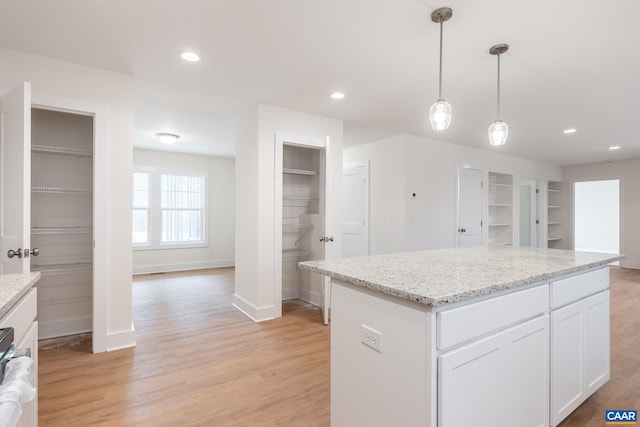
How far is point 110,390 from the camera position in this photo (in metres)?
2.16

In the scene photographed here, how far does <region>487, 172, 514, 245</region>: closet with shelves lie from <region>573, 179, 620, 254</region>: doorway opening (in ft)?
12.0

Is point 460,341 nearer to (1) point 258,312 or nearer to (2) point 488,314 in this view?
(2) point 488,314

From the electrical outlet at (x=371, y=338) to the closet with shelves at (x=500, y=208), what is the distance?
6.23 m

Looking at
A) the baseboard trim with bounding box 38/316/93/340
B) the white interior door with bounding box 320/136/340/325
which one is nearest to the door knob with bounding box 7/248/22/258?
the baseboard trim with bounding box 38/316/93/340

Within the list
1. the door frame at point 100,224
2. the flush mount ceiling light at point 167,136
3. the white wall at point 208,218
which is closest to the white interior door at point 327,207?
the door frame at point 100,224

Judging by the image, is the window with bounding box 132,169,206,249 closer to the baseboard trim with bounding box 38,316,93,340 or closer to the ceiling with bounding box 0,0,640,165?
the ceiling with bounding box 0,0,640,165

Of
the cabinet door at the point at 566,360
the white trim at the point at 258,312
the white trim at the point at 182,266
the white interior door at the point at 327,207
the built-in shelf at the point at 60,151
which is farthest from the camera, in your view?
the white trim at the point at 182,266

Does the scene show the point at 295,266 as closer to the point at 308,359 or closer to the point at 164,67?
the point at 308,359

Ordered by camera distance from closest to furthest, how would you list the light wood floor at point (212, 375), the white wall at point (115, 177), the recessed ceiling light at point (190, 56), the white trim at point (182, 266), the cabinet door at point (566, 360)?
1. the cabinet door at point (566, 360)
2. the light wood floor at point (212, 375)
3. the recessed ceiling light at point (190, 56)
4. the white wall at point (115, 177)
5. the white trim at point (182, 266)

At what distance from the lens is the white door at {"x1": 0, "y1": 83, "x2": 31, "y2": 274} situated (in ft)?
7.03

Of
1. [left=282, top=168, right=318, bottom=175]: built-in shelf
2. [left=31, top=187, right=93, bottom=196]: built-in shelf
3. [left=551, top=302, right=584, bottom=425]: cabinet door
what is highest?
[left=282, top=168, right=318, bottom=175]: built-in shelf

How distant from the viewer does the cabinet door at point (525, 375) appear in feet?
4.58

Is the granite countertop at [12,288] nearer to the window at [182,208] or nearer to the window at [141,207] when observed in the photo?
the window at [141,207]

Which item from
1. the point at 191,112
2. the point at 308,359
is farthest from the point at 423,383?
the point at 191,112
